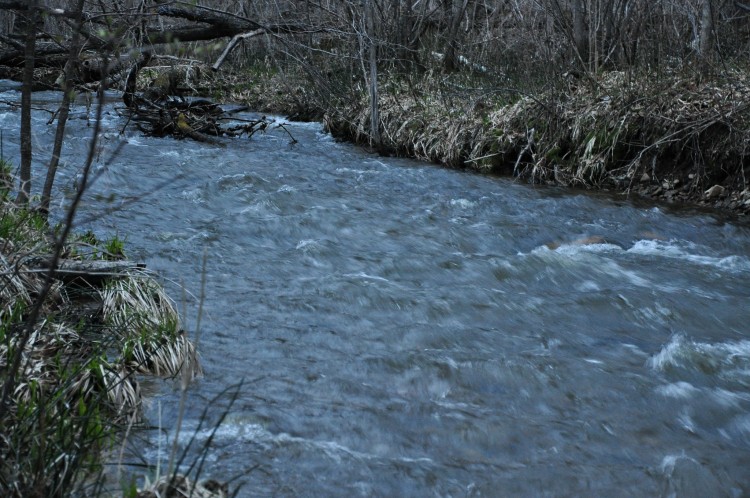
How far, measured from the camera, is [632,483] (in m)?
3.69

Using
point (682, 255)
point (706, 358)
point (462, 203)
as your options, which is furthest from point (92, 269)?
point (682, 255)

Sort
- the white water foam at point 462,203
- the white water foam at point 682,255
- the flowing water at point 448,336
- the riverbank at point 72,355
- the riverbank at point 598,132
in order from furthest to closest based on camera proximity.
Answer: the riverbank at point 598,132 → the white water foam at point 462,203 → the white water foam at point 682,255 → the flowing water at point 448,336 → the riverbank at point 72,355

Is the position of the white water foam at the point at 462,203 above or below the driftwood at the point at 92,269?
below

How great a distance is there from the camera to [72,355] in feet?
12.9

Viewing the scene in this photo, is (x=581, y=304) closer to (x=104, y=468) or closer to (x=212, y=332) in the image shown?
(x=212, y=332)

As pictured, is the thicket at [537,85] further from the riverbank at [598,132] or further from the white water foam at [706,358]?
the white water foam at [706,358]

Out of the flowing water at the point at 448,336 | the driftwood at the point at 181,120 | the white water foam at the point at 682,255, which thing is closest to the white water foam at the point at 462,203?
the flowing water at the point at 448,336

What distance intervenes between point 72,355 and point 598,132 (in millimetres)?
8534

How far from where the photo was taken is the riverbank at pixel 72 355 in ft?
9.09

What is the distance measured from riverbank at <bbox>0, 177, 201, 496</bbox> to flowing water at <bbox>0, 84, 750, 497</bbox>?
0.83 ft

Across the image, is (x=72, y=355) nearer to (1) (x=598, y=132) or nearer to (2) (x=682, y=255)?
(2) (x=682, y=255)

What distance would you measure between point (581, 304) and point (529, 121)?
5846mm

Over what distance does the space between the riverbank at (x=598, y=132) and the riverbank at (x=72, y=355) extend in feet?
22.8

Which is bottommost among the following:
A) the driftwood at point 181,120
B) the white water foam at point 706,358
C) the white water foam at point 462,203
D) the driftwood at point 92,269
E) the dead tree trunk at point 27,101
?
the driftwood at point 181,120
